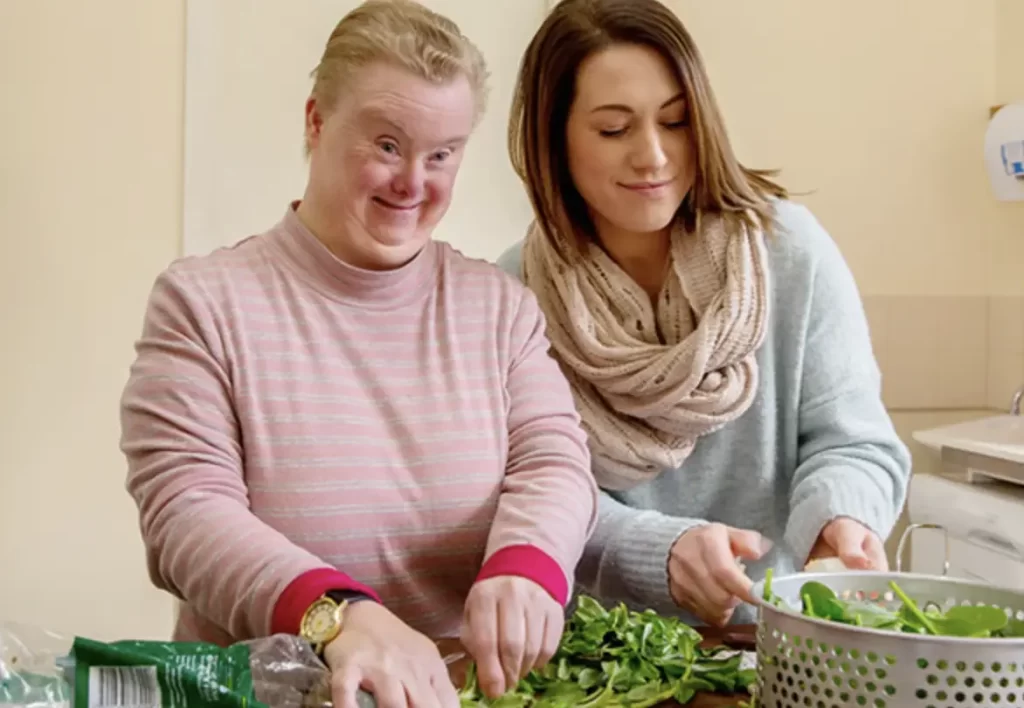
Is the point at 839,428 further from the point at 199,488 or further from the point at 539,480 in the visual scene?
the point at 199,488

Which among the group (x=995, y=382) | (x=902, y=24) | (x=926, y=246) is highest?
(x=902, y=24)

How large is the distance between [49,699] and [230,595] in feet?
0.75

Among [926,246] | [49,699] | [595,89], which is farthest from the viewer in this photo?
[926,246]

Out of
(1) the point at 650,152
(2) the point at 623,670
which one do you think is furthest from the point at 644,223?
(2) the point at 623,670

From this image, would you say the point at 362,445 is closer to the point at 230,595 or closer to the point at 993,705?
the point at 230,595

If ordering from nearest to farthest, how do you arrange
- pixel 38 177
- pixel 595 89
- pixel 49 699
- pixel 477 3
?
pixel 49 699 → pixel 595 89 → pixel 38 177 → pixel 477 3

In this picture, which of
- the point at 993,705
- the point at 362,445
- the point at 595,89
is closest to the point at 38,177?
the point at 595,89

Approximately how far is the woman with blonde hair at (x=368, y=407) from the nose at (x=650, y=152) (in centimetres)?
25

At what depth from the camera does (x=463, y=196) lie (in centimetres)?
252

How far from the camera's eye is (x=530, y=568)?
2.89ft

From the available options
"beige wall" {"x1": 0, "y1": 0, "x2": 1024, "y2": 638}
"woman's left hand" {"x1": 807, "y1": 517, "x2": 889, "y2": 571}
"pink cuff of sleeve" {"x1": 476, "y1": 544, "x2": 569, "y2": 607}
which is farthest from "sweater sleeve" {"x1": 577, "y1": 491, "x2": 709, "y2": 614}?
"beige wall" {"x1": 0, "y1": 0, "x2": 1024, "y2": 638}

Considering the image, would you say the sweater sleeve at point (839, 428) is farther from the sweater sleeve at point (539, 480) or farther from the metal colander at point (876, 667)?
the metal colander at point (876, 667)

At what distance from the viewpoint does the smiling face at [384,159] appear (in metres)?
0.95

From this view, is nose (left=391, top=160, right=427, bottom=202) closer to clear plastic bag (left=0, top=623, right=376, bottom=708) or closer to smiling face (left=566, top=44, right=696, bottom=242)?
smiling face (left=566, top=44, right=696, bottom=242)
